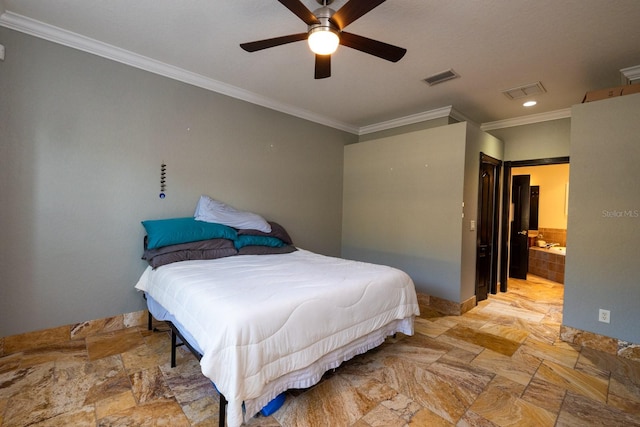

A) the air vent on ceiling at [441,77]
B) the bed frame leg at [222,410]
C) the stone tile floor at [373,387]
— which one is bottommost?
the stone tile floor at [373,387]

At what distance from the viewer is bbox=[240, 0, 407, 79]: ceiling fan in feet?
5.55

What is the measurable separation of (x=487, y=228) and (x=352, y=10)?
3.77 m

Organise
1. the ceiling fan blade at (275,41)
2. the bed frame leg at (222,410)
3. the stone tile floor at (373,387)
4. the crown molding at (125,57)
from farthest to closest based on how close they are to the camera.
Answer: the crown molding at (125,57), the ceiling fan blade at (275,41), the stone tile floor at (373,387), the bed frame leg at (222,410)

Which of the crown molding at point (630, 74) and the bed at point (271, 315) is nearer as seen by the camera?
the bed at point (271, 315)

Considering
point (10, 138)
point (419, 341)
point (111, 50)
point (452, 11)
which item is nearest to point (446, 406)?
point (419, 341)

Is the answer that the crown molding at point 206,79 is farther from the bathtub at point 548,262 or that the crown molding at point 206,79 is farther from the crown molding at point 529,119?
the bathtub at point 548,262

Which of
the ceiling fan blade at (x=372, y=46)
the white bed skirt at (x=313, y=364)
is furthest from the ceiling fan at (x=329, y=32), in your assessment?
the white bed skirt at (x=313, y=364)

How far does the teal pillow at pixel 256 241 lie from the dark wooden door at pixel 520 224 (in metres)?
4.65

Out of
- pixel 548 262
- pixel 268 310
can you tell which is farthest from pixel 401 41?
pixel 548 262

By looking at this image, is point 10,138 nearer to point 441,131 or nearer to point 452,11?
point 452,11

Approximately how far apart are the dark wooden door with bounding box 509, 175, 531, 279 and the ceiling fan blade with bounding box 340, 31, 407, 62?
180 inches

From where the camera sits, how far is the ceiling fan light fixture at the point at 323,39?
6.15ft

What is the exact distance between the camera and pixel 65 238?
263cm

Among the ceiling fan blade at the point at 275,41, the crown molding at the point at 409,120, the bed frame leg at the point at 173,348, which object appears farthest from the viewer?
the crown molding at the point at 409,120
